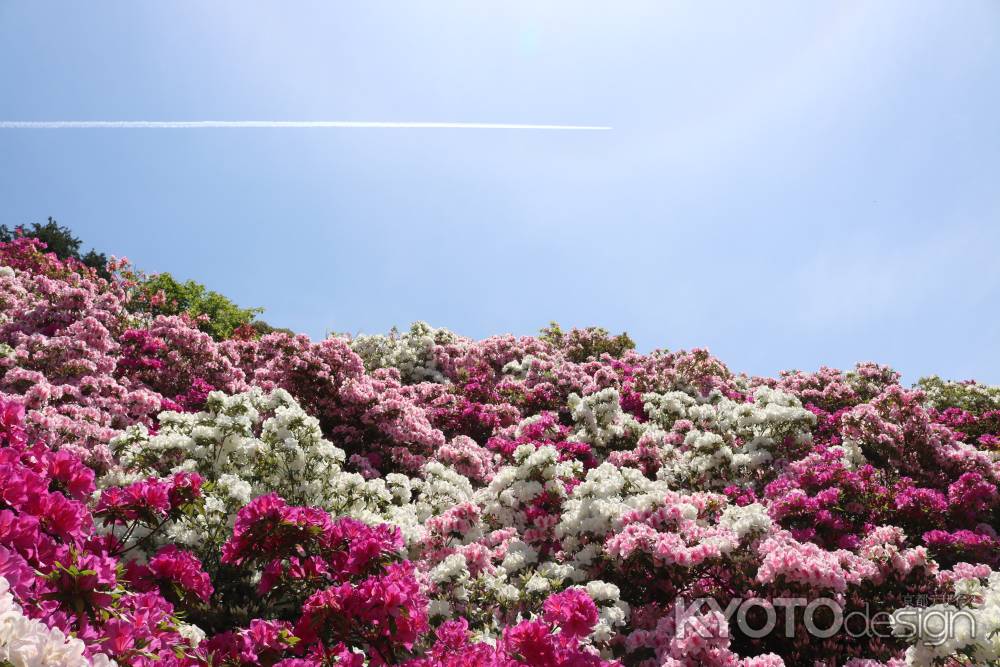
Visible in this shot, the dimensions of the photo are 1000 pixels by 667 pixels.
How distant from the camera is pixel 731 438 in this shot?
10.4 meters

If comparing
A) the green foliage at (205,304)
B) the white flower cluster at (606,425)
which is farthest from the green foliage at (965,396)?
the green foliage at (205,304)

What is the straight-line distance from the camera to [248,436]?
292 inches

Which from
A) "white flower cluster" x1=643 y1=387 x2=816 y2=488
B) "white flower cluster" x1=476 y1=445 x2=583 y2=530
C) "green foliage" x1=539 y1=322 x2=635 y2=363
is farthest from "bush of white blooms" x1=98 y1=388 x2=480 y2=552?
"green foliage" x1=539 y1=322 x2=635 y2=363

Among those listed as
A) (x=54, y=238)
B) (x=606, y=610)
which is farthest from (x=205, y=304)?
(x=606, y=610)

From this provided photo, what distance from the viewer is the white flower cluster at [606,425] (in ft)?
36.5

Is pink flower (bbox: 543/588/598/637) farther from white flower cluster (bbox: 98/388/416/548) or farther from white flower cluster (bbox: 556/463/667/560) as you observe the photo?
white flower cluster (bbox: 98/388/416/548)

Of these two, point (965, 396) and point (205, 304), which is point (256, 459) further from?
point (205, 304)

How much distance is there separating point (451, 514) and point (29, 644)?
555cm

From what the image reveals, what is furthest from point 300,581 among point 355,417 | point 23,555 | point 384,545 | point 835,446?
point 835,446

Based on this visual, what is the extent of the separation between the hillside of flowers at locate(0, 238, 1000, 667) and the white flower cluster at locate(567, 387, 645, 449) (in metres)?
0.05

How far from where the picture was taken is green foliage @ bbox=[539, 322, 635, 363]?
1884 centimetres

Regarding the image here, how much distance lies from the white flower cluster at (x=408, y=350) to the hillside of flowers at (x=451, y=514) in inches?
115

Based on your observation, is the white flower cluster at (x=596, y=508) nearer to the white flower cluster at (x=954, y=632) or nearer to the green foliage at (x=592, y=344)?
the white flower cluster at (x=954, y=632)

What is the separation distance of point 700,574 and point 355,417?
7.16 metres
